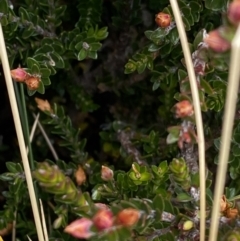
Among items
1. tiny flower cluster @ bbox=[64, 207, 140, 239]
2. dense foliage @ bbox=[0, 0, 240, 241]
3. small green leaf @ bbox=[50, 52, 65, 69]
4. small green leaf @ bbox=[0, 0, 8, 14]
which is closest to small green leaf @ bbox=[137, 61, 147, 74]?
dense foliage @ bbox=[0, 0, 240, 241]

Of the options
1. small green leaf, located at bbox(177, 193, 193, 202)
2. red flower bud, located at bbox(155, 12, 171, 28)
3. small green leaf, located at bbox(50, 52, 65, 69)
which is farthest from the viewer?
small green leaf, located at bbox(50, 52, 65, 69)

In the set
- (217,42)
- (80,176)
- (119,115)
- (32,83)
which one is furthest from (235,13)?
(119,115)

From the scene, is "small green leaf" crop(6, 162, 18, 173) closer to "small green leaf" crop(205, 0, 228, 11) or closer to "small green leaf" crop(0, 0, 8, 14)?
"small green leaf" crop(0, 0, 8, 14)

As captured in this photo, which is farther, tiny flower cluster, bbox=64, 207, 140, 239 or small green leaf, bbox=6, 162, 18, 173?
small green leaf, bbox=6, 162, 18, 173

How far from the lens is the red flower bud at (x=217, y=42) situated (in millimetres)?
650

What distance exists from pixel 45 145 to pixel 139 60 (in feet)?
1.24

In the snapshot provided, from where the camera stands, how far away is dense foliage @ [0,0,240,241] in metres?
0.67

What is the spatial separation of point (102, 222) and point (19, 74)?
33cm

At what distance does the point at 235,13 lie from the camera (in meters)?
0.63

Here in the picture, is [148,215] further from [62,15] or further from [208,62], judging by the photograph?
[62,15]

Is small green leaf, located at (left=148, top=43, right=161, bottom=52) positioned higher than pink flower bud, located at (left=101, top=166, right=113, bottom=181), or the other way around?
small green leaf, located at (left=148, top=43, right=161, bottom=52)

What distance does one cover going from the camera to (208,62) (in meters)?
0.77

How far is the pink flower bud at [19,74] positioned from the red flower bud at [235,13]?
0.36m

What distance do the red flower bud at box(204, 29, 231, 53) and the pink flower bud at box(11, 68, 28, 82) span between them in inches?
12.7
